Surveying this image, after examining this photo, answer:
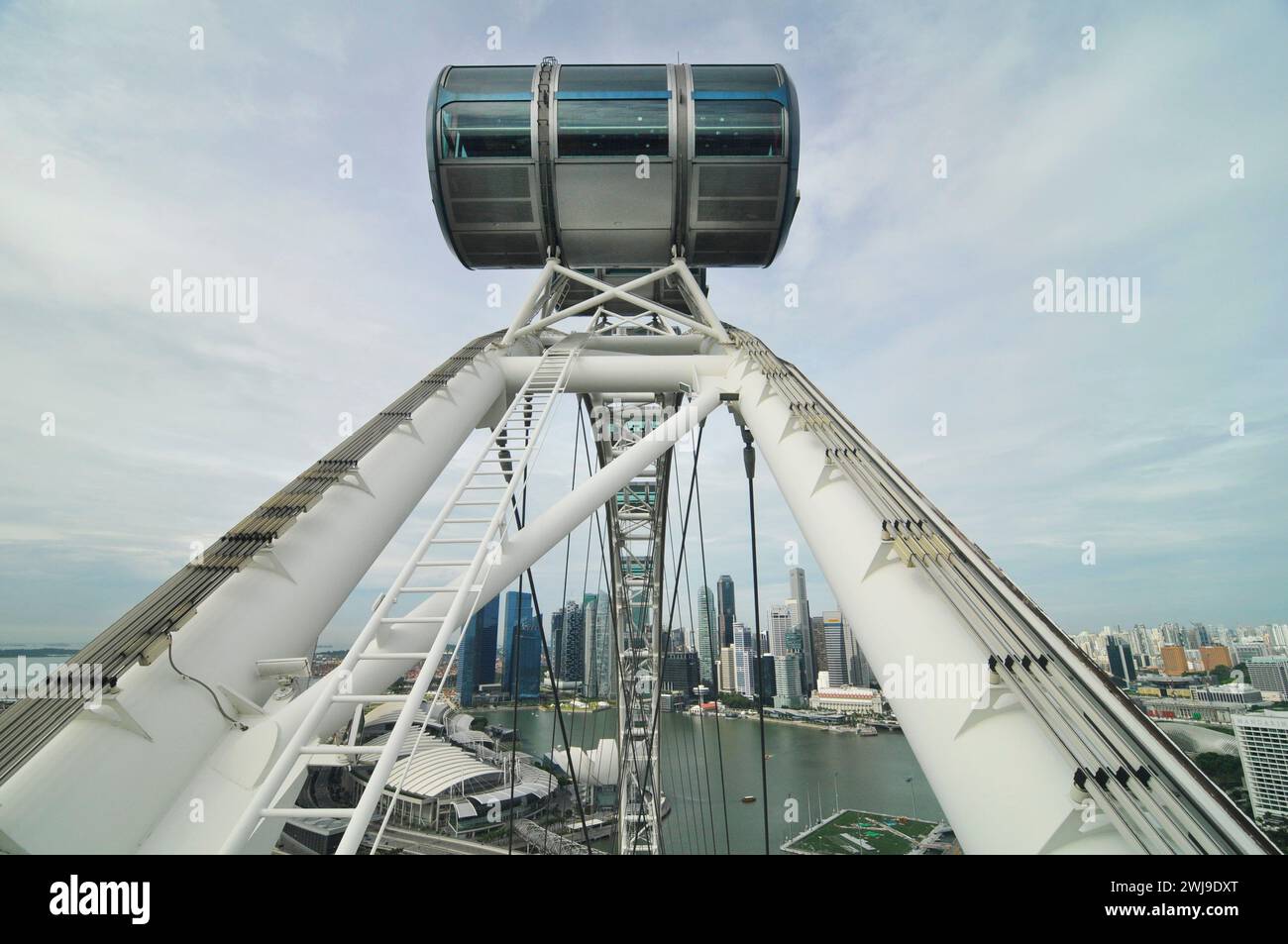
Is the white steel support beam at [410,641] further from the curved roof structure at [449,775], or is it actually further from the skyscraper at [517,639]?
the curved roof structure at [449,775]

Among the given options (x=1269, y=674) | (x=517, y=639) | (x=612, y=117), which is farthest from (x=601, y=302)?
(x=1269, y=674)

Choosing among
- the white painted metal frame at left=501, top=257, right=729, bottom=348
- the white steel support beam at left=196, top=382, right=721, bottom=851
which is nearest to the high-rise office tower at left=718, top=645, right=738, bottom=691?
the white painted metal frame at left=501, top=257, right=729, bottom=348

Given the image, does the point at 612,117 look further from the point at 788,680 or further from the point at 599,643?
the point at 788,680

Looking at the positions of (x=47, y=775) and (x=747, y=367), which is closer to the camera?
(x=47, y=775)

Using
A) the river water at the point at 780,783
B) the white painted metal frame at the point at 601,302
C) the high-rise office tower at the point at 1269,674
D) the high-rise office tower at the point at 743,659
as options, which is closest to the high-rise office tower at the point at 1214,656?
the high-rise office tower at the point at 1269,674

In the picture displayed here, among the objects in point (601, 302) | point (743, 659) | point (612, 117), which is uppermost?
point (612, 117)

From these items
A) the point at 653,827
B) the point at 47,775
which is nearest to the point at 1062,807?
the point at 47,775
